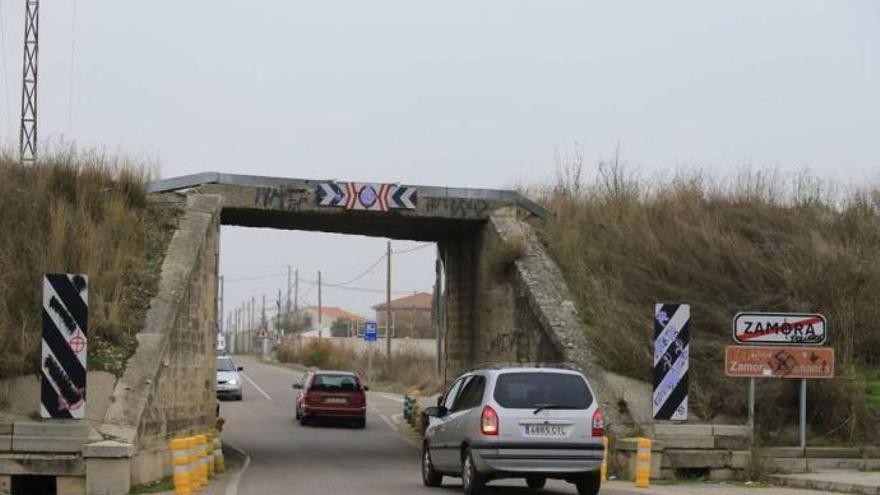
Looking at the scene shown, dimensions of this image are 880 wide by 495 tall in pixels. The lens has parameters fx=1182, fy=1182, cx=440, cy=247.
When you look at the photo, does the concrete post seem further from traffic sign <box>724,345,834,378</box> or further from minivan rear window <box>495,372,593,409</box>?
traffic sign <box>724,345,834,378</box>

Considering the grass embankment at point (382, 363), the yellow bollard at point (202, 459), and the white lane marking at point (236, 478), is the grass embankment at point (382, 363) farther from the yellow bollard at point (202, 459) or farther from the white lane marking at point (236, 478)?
the yellow bollard at point (202, 459)

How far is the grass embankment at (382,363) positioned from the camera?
2352 inches

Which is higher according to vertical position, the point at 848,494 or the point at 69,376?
the point at 69,376

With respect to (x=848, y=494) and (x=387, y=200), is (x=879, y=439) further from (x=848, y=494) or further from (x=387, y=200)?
(x=387, y=200)

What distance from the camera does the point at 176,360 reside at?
21281 millimetres

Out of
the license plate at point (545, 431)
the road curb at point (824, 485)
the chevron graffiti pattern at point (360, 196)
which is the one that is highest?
the chevron graffiti pattern at point (360, 196)

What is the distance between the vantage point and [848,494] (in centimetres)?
1666

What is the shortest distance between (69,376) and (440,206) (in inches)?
454

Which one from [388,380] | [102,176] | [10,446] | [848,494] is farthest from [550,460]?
[388,380]

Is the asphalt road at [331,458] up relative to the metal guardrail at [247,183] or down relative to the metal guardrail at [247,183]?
down

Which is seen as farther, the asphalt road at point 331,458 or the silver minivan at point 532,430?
the asphalt road at point 331,458

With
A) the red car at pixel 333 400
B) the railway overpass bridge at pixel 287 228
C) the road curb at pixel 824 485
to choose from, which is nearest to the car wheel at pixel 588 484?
the road curb at pixel 824 485

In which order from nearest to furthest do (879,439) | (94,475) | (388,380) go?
(94,475) → (879,439) → (388,380)

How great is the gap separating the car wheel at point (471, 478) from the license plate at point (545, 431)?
2.92ft
